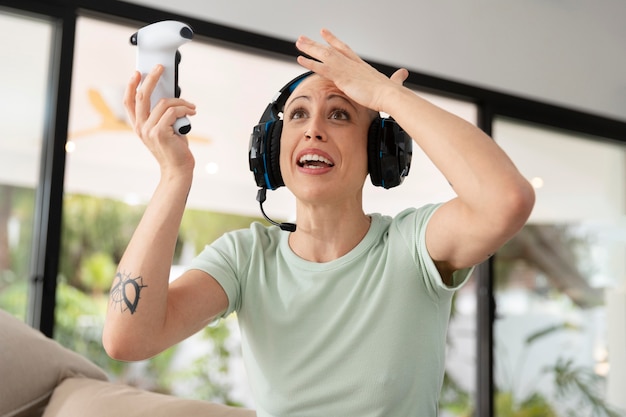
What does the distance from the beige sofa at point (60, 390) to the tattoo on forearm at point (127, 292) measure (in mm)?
285

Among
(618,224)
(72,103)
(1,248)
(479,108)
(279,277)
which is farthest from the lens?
(618,224)

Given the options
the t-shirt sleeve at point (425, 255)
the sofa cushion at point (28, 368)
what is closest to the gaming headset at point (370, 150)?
the t-shirt sleeve at point (425, 255)

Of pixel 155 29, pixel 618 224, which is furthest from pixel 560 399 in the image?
pixel 155 29

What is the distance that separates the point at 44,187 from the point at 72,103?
14.4 inches

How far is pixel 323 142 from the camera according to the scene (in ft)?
4.33

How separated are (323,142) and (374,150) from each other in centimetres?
10

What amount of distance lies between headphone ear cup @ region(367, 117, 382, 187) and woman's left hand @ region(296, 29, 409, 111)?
0.38 feet

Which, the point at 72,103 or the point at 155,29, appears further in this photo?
the point at 72,103

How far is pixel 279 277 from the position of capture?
1.35 m

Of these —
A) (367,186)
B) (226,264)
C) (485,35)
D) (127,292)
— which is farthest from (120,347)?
(485,35)

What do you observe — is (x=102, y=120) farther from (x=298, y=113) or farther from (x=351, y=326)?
(x=351, y=326)

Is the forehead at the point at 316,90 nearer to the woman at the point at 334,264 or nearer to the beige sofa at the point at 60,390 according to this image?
the woman at the point at 334,264

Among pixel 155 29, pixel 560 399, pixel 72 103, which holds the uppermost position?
pixel 72 103

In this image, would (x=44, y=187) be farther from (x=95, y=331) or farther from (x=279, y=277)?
(x=279, y=277)
